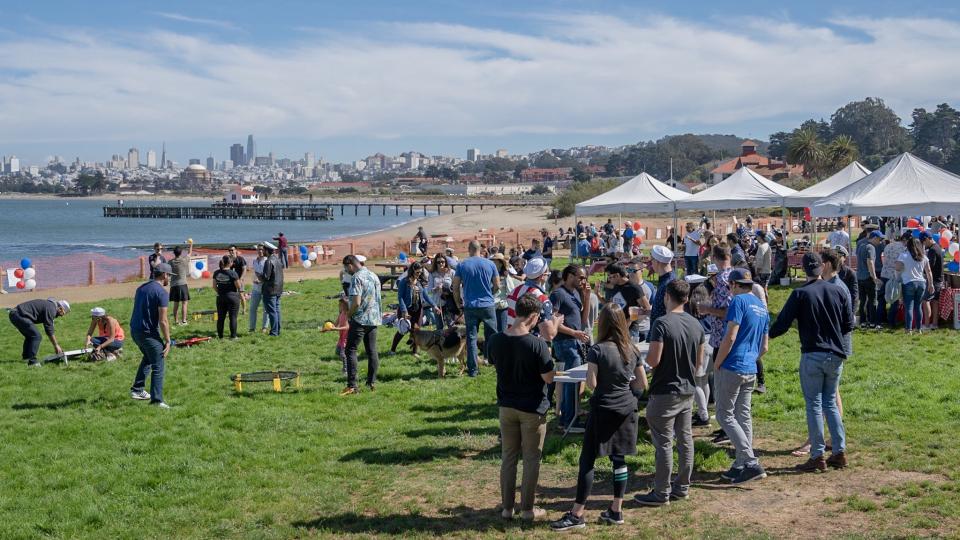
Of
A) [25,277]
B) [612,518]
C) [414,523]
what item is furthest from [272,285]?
[25,277]

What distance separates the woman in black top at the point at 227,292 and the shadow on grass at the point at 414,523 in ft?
28.4

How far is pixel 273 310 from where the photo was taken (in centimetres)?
1531

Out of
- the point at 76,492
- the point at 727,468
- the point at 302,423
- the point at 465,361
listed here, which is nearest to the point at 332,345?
the point at 465,361

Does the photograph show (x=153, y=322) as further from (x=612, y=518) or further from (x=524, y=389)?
(x=612, y=518)

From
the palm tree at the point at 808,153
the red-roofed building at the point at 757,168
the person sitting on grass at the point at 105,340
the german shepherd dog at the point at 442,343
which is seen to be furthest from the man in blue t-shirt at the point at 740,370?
the red-roofed building at the point at 757,168

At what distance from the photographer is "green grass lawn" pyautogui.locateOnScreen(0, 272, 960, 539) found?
6.34 m

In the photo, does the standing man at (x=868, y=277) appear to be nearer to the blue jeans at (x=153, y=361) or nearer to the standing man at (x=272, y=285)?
the standing man at (x=272, y=285)

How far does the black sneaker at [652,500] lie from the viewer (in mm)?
6457

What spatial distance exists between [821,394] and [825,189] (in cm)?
1627

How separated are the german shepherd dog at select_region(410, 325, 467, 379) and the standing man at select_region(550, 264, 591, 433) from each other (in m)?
3.02

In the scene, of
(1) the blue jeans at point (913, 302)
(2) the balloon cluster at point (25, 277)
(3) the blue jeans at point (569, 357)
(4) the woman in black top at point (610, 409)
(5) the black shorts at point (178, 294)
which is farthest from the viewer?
(2) the balloon cluster at point (25, 277)

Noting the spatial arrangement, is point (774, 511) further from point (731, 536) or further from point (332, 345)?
point (332, 345)

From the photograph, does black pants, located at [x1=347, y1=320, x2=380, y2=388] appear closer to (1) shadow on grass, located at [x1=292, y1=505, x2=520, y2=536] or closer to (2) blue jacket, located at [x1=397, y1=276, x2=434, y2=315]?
(2) blue jacket, located at [x1=397, y1=276, x2=434, y2=315]

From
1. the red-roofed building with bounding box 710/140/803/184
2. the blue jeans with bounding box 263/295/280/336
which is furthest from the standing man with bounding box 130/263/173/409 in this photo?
the red-roofed building with bounding box 710/140/803/184
